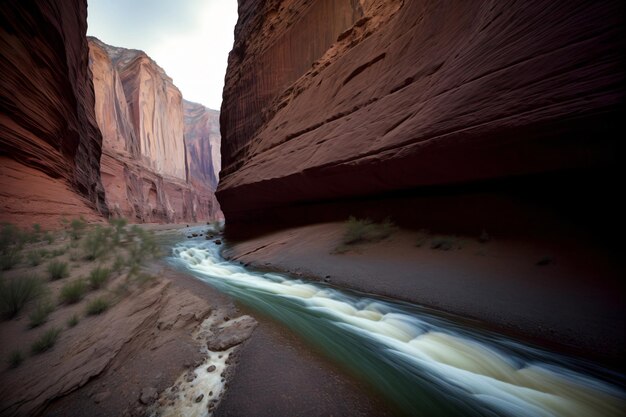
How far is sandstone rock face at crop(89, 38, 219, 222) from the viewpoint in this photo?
26406 mm

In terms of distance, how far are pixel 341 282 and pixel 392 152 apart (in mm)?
2683

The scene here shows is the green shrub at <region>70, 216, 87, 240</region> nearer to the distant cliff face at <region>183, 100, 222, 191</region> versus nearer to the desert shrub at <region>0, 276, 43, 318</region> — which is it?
the desert shrub at <region>0, 276, 43, 318</region>

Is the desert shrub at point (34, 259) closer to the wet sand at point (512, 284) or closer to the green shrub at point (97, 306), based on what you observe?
the green shrub at point (97, 306)

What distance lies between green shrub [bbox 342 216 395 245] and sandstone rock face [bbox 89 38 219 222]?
1068 inches

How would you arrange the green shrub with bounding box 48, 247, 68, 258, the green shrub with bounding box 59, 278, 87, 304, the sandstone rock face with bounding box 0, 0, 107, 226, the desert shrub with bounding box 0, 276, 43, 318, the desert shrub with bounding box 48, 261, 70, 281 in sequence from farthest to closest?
the sandstone rock face with bounding box 0, 0, 107, 226 < the green shrub with bounding box 48, 247, 68, 258 < the desert shrub with bounding box 48, 261, 70, 281 < the green shrub with bounding box 59, 278, 87, 304 < the desert shrub with bounding box 0, 276, 43, 318

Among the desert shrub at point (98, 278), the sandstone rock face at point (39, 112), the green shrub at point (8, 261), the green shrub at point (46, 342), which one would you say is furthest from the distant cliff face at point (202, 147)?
the green shrub at point (46, 342)

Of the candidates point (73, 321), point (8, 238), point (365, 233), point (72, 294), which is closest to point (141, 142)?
point (8, 238)

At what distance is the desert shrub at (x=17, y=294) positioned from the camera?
2.27m

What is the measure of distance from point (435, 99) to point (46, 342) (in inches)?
230

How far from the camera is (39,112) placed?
8.48 m

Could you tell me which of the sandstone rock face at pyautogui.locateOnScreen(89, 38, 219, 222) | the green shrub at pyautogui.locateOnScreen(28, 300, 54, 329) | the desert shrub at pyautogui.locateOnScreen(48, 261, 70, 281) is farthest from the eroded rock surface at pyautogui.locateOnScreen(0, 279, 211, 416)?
the sandstone rock face at pyautogui.locateOnScreen(89, 38, 219, 222)

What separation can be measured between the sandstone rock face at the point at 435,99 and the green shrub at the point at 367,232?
36.4 inches

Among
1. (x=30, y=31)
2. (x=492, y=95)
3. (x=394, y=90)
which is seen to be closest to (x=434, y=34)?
(x=394, y=90)

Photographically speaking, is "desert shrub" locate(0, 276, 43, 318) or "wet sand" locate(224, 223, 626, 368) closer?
"wet sand" locate(224, 223, 626, 368)
